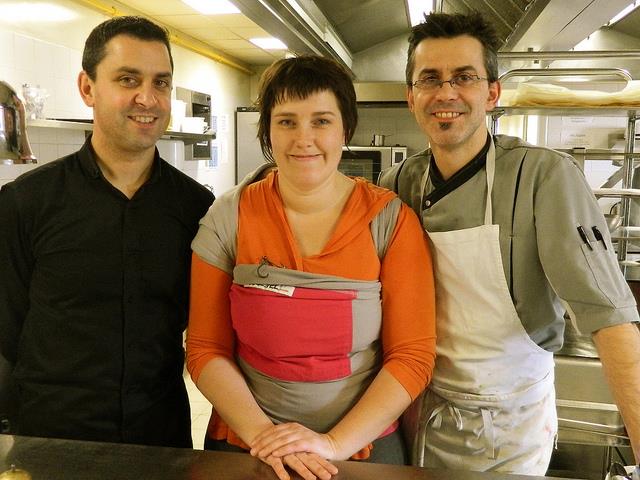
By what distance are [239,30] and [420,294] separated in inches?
151

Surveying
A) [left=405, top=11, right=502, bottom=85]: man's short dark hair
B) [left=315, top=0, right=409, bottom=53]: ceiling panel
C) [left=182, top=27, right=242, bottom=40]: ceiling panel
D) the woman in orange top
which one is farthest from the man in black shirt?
[left=182, top=27, right=242, bottom=40]: ceiling panel

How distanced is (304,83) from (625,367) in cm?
88

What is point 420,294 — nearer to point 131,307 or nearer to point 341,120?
point 341,120

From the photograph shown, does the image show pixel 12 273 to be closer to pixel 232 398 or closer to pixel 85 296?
pixel 85 296

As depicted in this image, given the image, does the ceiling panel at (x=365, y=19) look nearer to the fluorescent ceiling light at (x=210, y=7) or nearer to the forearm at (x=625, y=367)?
the fluorescent ceiling light at (x=210, y=7)

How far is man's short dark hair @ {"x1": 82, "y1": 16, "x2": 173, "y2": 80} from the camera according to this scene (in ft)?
4.43

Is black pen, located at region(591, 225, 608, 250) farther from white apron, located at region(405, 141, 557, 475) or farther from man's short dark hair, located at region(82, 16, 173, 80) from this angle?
man's short dark hair, located at region(82, 16, 173, 80)

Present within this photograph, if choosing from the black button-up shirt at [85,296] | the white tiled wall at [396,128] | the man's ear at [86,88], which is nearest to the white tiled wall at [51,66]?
the man's ear at [86,88]

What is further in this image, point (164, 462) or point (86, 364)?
point (86, 364)

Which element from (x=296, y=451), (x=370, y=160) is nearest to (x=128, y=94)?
(x=296, y=451)

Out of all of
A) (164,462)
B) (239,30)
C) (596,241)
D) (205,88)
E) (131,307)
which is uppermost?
(239,30)

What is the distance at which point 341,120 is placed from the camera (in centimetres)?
130

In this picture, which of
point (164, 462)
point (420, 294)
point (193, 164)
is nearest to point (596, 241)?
point (420, 294)

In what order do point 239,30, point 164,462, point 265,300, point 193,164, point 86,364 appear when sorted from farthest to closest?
point 193,164 < point 239,30 < point 86,364 < point 265,300 < point 164,462
